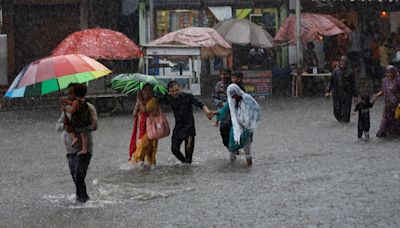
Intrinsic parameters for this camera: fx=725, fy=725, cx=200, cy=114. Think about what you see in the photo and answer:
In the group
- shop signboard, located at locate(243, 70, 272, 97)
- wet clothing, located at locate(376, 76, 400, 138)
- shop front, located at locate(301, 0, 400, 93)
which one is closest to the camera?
wet clothing, located at locate(376, 76, 400, 138)

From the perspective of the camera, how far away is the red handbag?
36.4 feet

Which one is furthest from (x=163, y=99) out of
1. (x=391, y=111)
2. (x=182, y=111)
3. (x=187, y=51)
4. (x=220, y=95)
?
(x=187, y=51)

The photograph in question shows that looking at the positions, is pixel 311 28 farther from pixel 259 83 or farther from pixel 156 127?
pixel 156 127

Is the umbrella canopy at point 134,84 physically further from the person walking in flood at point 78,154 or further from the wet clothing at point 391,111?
the wet clothing at point 391,111

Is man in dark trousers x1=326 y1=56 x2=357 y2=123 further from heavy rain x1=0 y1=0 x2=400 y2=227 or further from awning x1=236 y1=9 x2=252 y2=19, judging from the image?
awning x1=236 y1=9 x2=252 y2=19

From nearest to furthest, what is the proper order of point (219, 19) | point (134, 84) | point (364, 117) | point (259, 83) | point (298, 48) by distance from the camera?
point (134, 84)
point (364, 117)
point (298, 48)
point (259, 83)
point (219, 19)

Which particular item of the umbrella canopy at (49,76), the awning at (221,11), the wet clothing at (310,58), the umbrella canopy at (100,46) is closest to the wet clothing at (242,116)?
the umbrella canopy at (49,76)

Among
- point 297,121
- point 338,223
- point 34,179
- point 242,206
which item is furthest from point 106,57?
point 338,223

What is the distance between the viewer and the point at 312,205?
327 inches

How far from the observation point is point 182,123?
11438 millimetres

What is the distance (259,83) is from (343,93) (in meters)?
7.23

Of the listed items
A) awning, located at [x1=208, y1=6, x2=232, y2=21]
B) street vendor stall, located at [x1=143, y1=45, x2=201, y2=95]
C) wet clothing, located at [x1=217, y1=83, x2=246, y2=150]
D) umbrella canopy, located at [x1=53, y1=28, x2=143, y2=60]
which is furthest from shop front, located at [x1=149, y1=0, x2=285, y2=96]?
wet clothing, located at [x1=217, y1=83, x2=246, y2=150]

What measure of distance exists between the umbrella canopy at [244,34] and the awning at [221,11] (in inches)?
66.3

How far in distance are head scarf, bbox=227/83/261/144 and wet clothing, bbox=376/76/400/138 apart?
3.75 meters
